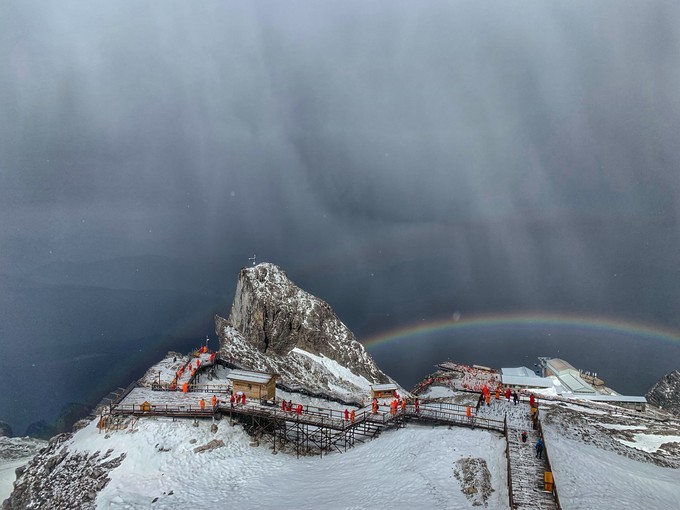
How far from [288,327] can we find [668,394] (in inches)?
3878

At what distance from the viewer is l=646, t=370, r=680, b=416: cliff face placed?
10419 cm

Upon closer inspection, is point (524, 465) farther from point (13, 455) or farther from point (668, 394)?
point (668, 394)

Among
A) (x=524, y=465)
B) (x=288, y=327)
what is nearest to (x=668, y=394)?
(x=288, y=327)

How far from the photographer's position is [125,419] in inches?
1302

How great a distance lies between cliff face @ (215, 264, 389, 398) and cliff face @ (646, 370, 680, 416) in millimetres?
76375

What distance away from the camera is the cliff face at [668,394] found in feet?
342

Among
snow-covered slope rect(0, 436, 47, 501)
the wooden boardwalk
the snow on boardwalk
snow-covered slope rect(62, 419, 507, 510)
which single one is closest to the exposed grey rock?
snow-covered slope rect(62, 419, 507, 510)

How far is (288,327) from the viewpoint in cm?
7431

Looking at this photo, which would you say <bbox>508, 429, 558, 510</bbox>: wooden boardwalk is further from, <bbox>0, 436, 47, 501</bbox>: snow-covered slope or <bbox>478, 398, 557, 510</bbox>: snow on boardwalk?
<bbox>0, 436, 47, 501</bbox>: snow-covered slope

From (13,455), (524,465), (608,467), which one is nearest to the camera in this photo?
(524,465)

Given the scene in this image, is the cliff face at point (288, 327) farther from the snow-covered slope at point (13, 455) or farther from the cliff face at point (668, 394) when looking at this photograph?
the cliff face at point (668, 394)

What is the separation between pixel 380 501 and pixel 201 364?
3406cm

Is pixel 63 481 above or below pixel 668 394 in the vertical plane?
below

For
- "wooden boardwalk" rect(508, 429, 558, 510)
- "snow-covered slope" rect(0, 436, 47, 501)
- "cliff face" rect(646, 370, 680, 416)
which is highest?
"cliff face" rect(646, 370, 680, 416)
